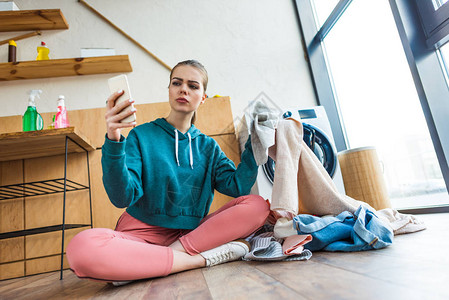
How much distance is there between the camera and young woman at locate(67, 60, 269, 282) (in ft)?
2.93

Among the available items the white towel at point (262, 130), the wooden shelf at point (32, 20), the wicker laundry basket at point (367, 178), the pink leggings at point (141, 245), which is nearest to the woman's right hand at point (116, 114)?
the pink leggings at point (141, 245)

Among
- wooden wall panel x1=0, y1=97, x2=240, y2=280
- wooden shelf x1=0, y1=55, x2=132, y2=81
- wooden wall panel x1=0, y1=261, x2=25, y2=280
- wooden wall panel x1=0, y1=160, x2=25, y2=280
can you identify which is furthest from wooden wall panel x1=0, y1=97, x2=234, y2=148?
wooden wall panel x1=0, y1=261, x2=25, y2=280

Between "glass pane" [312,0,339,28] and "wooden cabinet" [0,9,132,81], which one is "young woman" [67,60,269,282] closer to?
"wooden cabinet" [0,9,132,81]

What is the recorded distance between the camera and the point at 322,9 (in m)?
2.72

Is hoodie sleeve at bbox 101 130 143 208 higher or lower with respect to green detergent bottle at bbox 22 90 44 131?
lower

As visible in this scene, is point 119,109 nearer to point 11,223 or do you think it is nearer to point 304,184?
point 304,184

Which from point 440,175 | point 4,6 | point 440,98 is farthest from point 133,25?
point 440,175

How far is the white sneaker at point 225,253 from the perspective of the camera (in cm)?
102

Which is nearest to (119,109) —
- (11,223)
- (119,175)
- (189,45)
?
(119,175)

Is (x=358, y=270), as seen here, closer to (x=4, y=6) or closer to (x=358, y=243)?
(x=358, y=243)

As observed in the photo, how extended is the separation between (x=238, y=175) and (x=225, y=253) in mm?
333

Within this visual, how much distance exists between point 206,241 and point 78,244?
0.41 meters

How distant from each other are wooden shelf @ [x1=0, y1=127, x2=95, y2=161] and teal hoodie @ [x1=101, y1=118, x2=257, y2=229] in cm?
56

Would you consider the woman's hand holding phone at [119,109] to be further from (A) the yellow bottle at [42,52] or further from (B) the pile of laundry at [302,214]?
(A) the yellow bottle at [42,52]
